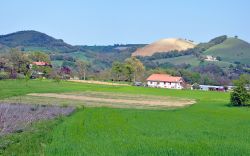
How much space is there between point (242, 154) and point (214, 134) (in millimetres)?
9206

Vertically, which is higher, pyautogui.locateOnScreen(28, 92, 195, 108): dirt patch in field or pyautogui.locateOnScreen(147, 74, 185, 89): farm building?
pyautogui.locateOnScreen(147, 74, 185, 89): farm building

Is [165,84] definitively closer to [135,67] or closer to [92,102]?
[135,67]

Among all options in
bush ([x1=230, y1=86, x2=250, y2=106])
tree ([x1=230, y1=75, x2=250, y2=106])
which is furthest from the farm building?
bush ([x1=230, y1=86, x2=250, y2=106])

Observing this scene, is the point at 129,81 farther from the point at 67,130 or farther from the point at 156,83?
the point at 67,130

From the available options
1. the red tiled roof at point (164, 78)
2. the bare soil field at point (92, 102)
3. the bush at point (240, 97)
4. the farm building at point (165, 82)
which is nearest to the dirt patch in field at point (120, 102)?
the bare soil field at point (92, 102)

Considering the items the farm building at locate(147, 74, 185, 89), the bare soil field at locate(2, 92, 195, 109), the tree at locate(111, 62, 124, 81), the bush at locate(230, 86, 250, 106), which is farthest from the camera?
the tree at locate(111, 62, 124, 81)

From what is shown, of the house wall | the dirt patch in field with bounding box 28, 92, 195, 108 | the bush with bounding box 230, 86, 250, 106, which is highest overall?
the house wall

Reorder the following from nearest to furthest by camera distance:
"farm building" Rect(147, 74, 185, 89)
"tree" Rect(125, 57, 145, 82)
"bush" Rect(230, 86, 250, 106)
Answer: "bush" Rect(230, 86, 250, 106)
"farm building" Rect(147, 74, 185, 89)
"tree" Rect(125, 57, 145, 82)

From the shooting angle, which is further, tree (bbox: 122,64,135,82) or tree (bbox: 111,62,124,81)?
tree (bbox: 122,64,135,82)

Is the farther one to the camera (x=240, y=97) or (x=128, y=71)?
(x=128, y=71)

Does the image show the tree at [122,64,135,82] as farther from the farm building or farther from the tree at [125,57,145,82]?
the farm building

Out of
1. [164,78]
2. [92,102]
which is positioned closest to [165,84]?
[164,78]

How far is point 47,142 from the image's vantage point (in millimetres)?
21016

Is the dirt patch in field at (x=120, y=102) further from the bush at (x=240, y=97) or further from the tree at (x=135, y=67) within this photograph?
the tree at (x=135, y=67)
